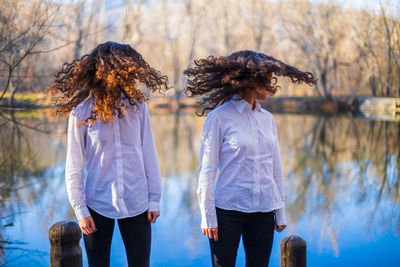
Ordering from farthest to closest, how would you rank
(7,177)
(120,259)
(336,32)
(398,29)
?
(336,32) → (398,29) → (7,177) → (120,259)

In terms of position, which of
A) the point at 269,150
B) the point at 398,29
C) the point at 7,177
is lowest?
the point at 7,177

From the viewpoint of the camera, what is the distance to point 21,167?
996cm

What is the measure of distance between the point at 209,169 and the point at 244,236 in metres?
0.40

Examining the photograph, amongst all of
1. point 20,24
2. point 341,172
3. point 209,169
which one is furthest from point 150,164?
point 341,172

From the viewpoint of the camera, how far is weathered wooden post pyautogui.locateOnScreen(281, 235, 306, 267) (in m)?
2.13

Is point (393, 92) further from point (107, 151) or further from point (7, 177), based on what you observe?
point (107, 151)

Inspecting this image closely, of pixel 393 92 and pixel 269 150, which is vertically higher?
pixel 393 92

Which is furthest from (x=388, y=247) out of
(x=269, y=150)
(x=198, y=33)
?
(x=198, y=33)

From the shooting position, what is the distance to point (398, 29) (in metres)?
28.2

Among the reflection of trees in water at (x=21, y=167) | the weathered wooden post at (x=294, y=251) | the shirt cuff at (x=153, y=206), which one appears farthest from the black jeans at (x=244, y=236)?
the reflection of trees in water at (x=21, y=167)

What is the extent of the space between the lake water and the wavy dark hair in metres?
2.92

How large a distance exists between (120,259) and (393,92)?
96.0 ft

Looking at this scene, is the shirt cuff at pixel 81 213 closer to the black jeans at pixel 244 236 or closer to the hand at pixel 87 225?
the hand at pixel 87 225

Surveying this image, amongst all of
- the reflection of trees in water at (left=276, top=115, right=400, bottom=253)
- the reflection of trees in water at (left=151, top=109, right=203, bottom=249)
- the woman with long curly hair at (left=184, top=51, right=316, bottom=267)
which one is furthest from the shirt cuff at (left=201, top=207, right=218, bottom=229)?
the reflection of trees in water at (left=276, top=115, right=400, bottom=253)
